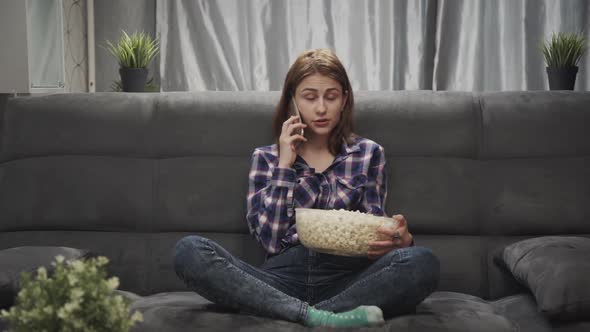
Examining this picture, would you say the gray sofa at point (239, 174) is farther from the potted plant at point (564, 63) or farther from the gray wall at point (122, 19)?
the gray wall at point (122, 19)

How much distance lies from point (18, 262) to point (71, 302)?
43.0 inches

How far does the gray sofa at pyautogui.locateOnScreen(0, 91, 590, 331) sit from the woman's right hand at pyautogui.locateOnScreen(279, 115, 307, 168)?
0.15 meters

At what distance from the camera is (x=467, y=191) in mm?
2502

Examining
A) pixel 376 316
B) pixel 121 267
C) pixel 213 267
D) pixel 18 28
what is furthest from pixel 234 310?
pixel 18 28

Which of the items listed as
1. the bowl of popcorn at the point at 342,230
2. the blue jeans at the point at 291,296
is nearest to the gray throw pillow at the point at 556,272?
the blue jeans at the point at 291,296

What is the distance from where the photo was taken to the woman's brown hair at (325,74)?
242cm

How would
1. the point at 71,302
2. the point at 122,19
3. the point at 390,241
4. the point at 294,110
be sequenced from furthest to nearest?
the point at 122,19 → the point at 294,110 → the point at 390,241 → the point at 71,302

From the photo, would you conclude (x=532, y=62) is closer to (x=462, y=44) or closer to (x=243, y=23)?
(x=462, y=44)

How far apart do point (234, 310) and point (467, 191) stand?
35.1 inches

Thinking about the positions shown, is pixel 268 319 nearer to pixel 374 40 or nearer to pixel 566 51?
pixel 566 51

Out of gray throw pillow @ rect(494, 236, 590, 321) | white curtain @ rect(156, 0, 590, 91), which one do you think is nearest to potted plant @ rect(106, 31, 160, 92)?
white curtain @ rect(156, 0, 590, 91)

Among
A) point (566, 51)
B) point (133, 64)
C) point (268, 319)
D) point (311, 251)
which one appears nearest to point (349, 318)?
point (268, 319)

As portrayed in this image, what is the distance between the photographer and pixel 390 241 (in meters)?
2.08

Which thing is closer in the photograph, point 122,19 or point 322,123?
point 322,123
